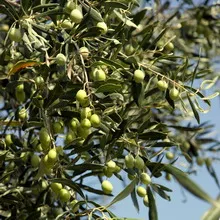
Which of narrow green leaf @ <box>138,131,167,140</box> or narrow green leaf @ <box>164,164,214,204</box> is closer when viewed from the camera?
narrow green leaf @ <box>164,164,214,204</box>

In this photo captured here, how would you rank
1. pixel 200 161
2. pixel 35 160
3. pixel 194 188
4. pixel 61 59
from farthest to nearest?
pixel 200 161
pixel 35 160
pixel 61 59
pixel 194 188

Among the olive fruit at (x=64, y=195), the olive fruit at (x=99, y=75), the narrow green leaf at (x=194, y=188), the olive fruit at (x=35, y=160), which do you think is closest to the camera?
the narrow green leaf at (x=194, y=188)

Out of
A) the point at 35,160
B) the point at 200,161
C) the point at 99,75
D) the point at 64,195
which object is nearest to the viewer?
the point at 99,75

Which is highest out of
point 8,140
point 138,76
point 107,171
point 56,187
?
point 138,76

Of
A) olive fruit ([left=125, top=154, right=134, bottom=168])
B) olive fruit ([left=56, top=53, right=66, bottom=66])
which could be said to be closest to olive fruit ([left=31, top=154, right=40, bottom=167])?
olive fruit ([left=125, top=154, right=134, bottom=168])

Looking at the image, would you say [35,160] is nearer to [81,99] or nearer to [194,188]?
[81,99]

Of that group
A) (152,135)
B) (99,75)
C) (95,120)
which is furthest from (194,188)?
(152,135)

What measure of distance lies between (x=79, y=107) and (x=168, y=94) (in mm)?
350

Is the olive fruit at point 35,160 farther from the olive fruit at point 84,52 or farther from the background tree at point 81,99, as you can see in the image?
the olive fruit at point 84,52

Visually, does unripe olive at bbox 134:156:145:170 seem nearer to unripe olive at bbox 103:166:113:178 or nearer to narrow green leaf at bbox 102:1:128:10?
unripe olive at bbox 103:166:113:178

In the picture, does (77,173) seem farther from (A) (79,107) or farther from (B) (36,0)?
(B) (36,0)

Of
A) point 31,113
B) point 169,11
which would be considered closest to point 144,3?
point 169,11

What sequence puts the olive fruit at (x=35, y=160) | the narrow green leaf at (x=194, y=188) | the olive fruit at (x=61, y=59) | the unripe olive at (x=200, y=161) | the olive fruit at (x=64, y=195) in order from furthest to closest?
the unripe olive at (x=200, y=161)
the olive fruit at (x=35, y=160)
the olive fruit at (x=64, y=195)
the olive fruit at (x=61, y=59)
the narrow green leaf at (x=194, y=188)

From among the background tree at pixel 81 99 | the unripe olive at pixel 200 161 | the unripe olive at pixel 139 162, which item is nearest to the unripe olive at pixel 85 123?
the background tree at pixel 81 99
